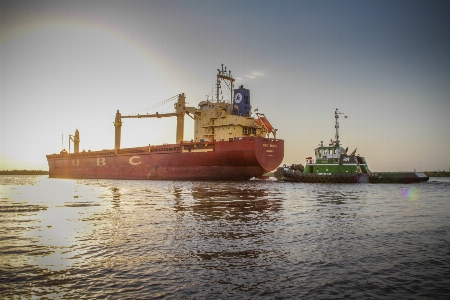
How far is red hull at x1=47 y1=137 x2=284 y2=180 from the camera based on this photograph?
38.9m

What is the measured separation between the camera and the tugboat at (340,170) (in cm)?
3794

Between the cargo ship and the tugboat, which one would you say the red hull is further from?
the tugboat

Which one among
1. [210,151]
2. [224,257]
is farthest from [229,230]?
[210,151]

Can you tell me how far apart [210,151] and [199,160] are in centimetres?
219

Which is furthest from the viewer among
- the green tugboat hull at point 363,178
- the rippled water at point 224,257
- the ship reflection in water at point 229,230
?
the green tugboat hull at point 363,178

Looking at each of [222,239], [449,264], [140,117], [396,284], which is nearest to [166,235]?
[222,239]

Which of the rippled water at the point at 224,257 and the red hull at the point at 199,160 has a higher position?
the red hull at the point at 199,160

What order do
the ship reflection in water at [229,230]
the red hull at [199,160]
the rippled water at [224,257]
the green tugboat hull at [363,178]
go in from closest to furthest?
the rippled water at [224,257] → the ship reflection in water at [229,230] → the green tugboat hull at [363,178] → the red hull at [199,160]

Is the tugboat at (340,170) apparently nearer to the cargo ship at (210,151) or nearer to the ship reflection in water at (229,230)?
the cargo ship at (210,151)

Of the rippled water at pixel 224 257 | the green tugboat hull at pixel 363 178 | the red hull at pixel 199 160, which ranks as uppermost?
the red hull at pixel 199 160

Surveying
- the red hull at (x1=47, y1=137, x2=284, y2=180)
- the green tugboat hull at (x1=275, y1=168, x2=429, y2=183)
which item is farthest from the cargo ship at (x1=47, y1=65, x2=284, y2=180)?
the green tugboat hull at (x1=275, y1=168, x2=429, y2=183)

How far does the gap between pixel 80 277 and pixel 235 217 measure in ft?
24.6

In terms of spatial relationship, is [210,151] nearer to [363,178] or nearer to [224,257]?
[363,178]

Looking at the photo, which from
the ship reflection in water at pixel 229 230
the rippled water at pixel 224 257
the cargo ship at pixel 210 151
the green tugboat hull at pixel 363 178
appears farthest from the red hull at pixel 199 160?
the rippled water at pixel 224 257
